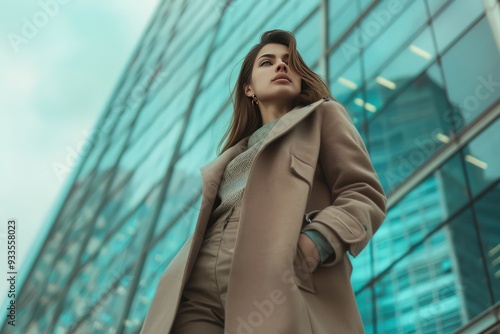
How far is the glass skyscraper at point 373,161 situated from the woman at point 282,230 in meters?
1.07

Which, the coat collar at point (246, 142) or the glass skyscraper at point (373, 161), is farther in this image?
the glass skyscraper at point (373, 161)

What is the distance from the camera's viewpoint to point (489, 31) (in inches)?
314

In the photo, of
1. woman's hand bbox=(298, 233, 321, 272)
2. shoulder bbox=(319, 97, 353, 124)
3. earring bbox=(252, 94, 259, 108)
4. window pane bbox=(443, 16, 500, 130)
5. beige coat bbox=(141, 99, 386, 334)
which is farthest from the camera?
window pane bbox=(443, 16, 500, 130)

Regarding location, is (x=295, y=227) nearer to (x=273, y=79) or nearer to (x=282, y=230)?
(x=282, y=230)

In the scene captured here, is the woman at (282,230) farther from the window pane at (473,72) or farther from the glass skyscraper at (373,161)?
the window pane at (473,72)

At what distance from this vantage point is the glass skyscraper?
6914 mm

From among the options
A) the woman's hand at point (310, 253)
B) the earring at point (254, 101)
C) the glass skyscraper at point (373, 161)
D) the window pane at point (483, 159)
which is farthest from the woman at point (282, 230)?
the window pane at point (483, 159)

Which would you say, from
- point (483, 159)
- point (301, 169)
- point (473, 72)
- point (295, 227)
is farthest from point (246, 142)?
point (473, 72)

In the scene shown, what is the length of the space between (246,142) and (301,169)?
2.14ft

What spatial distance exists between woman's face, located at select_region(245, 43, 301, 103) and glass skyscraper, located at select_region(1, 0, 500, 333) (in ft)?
1.90

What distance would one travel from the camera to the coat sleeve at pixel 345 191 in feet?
8.95

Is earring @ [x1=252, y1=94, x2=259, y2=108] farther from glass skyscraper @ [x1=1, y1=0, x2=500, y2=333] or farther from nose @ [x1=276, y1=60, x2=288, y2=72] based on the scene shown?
glass skyscraper @ [x1=1, y1=0, x2=500, y2=333]

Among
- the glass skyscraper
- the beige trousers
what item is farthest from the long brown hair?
the beige trousers

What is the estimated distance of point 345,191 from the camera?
118 inches
